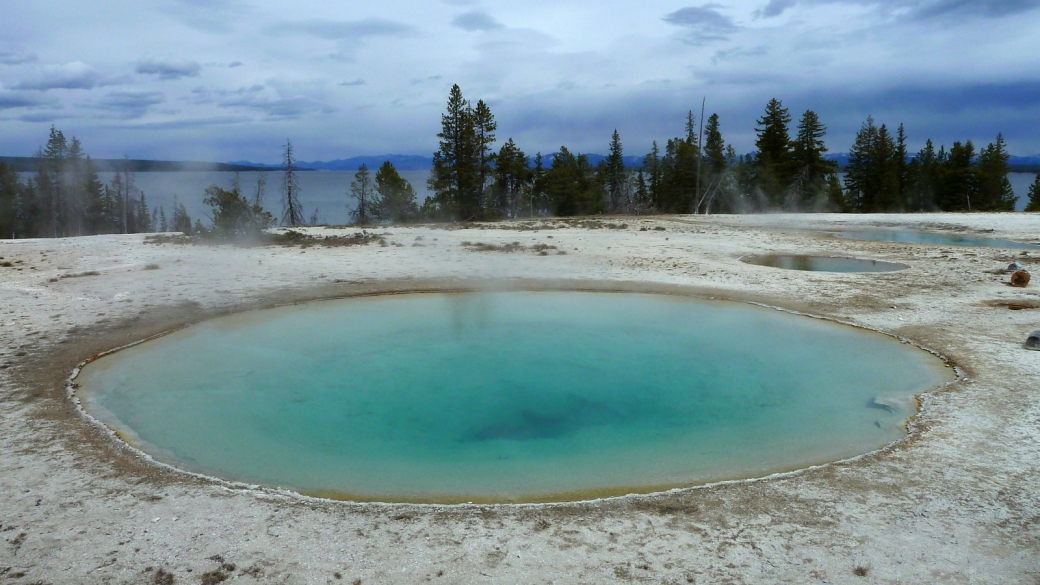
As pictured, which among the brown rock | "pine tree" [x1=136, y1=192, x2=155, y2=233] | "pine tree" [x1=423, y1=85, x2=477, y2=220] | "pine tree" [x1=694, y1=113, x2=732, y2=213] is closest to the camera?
the brown rock

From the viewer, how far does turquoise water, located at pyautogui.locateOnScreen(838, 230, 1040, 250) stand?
60.4 feet

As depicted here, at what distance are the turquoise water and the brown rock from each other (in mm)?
6922

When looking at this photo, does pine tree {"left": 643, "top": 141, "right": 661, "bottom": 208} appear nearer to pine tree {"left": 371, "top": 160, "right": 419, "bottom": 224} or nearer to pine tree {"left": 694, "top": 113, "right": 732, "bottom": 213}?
pine tree {"left": 694, "top": 113, "right": 732, "bottom": 213}

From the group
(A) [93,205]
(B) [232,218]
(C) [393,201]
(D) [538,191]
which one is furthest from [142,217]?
(B) [232,218]

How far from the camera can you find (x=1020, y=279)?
447 inches

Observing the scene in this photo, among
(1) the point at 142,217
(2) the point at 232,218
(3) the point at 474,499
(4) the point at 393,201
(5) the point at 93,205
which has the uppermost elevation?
(5) the point at 93,205

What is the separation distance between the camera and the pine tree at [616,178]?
45828 mm

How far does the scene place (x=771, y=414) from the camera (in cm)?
642

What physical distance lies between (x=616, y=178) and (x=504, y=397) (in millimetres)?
44648

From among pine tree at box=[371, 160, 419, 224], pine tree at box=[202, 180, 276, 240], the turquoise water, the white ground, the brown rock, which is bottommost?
the white ground

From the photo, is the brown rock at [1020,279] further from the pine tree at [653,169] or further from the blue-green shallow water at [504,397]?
the pine tree at [653,169]

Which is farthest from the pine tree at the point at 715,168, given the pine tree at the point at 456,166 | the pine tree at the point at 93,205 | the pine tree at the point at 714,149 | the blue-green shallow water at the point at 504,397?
the pine tree at the point at 93,205

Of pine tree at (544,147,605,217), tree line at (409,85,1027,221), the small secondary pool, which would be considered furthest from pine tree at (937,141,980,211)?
the small secondary pool

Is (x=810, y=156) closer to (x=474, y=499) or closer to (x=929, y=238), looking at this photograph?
(x=929, y=238)
